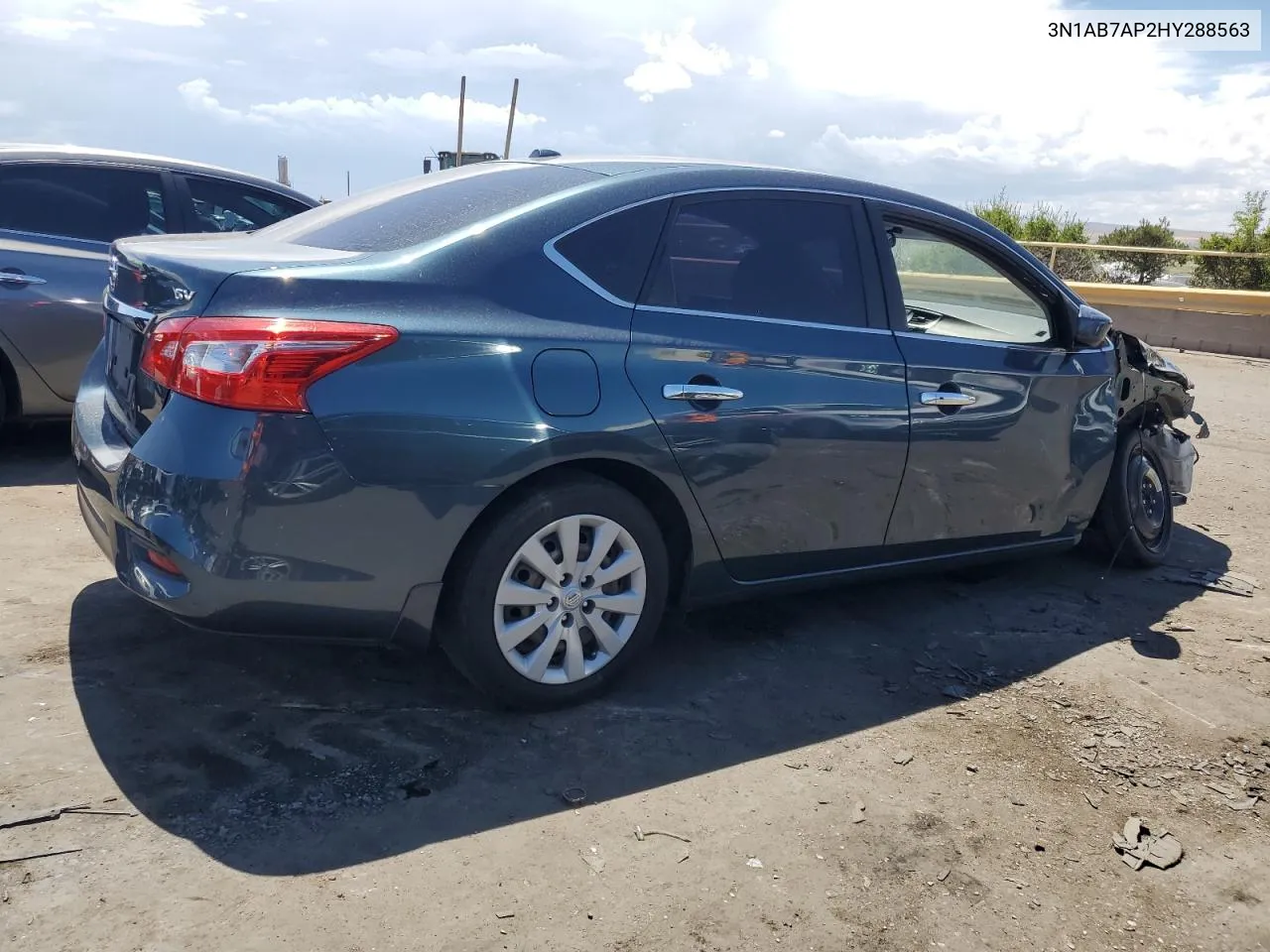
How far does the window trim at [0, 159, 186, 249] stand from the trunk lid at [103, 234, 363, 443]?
2.13 m

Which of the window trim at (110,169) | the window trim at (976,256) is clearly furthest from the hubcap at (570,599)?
the window trim at (110,169)

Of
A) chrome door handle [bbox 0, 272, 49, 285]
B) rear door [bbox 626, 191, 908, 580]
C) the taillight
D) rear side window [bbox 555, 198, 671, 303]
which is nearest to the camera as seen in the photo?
the taillight

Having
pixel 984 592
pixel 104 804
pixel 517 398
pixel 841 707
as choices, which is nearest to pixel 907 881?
pixel 841 707

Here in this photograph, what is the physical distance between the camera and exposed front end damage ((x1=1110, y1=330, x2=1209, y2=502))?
5.24 metres

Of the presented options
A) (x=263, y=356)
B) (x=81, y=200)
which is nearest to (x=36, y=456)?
(x=81, y=200)

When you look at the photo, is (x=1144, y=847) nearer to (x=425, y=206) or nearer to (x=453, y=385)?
(x=453, y=385)

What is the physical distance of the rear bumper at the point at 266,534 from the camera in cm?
293

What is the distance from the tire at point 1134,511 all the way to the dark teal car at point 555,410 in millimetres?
821

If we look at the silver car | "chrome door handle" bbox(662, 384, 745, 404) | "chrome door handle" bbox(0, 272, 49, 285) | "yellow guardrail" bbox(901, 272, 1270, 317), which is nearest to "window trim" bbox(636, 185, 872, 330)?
"chrome door handle" bbox(662, 384, 745, 404)

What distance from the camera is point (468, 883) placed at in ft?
8.80

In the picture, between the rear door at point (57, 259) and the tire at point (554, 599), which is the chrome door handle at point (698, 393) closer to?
the tire at point (554, 599)

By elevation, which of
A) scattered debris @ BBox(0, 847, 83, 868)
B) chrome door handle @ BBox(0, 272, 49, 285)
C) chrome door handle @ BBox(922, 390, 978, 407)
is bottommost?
scattered debris @ BBox(0, 847, 83, 868)

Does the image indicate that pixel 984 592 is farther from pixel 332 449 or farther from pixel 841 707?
pixel 332 449

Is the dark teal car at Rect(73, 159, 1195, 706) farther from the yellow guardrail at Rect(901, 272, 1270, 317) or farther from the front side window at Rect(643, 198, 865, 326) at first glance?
the yellow guardrail at Rect(901, 272, 1270, 317)
